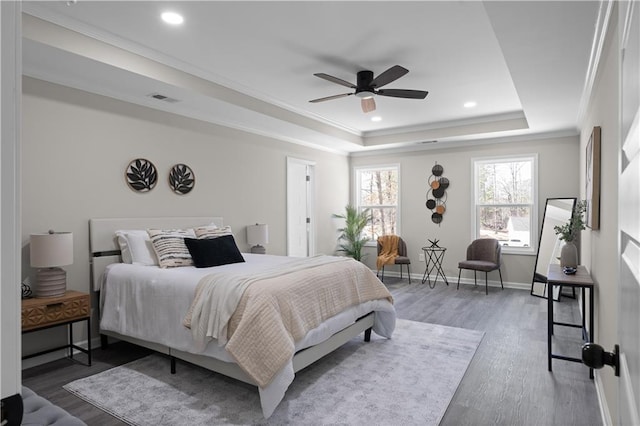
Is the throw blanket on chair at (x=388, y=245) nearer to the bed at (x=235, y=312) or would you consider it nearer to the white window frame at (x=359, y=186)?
the white window frame at (x=359, y=186)

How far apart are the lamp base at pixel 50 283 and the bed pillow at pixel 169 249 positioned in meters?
0.79

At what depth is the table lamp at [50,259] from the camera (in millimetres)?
3129

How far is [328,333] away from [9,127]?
2.87 m

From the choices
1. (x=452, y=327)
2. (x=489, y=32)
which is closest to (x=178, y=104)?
(x=489, y=32)

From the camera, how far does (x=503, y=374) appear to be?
10.3 ft

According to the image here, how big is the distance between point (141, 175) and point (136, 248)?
2.86 feet

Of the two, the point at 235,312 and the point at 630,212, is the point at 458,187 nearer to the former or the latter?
the point at 235,312

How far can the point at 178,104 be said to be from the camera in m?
4.51

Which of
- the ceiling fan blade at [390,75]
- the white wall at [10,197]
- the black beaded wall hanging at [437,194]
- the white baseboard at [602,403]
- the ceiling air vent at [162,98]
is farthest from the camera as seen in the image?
the black beaded wall hanging at [437,194]

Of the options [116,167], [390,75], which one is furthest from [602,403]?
[116,167]

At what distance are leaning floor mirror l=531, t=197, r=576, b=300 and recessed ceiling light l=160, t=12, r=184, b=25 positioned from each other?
561 centimetres

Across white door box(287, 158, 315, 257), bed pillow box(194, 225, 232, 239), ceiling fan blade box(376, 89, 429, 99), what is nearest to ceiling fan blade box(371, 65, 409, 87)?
ceiling fan blade box(376, 89, 429, 99)

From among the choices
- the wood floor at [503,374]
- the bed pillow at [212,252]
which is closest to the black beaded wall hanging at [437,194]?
the wood floor at [503,374]

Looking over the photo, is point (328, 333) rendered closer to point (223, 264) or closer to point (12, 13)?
point (223, 264)
